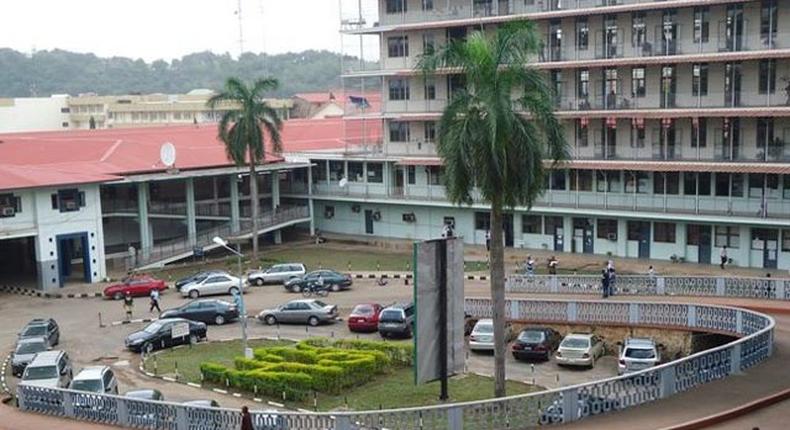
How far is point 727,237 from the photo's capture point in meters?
55.2

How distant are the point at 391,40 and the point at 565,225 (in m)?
19.4

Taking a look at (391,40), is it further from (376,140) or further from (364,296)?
(364,296)

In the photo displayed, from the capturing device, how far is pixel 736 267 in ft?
179

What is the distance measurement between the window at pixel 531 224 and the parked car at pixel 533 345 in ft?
85.4

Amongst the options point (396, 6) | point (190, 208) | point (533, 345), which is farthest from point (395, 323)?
point (396, 6)

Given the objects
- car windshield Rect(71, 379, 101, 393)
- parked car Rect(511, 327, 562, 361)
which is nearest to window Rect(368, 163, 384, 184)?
parked car Rect(511, 327, 562, 361)

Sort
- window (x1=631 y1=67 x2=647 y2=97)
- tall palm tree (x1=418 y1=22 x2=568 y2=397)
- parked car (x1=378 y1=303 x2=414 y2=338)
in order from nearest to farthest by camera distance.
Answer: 1. tall palm tree (x1=418 y1=22 x2=568 y2=397)
2. parked car (x1=378 y1=303 x2=414 y2=338)
3. window (x1=631 y1=67 x2=647 y2=97)

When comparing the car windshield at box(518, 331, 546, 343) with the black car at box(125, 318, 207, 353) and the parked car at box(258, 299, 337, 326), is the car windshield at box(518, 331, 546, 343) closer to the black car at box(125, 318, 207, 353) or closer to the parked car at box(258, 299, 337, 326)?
the parked car at box(258, 299, 337, 326)

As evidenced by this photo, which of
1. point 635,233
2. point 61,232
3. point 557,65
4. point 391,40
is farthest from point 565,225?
point 61,232

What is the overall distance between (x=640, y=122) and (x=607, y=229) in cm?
708

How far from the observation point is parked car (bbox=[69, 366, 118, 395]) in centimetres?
2938

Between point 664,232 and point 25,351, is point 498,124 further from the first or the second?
point 664,232

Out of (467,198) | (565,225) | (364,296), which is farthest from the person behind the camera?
(565,225)

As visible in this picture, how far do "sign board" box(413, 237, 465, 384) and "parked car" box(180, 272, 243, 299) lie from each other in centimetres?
2809
